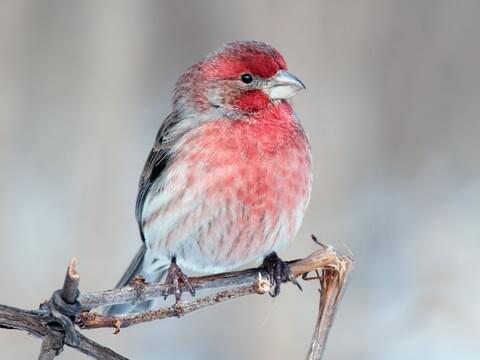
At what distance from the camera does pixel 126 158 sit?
6.84 meters

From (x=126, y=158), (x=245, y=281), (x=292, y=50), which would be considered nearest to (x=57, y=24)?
(x=126, y=158)

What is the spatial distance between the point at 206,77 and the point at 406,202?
3.04 meters

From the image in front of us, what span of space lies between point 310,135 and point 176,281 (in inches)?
122

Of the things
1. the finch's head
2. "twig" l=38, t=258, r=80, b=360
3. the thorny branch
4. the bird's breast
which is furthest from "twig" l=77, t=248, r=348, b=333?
the finch's head

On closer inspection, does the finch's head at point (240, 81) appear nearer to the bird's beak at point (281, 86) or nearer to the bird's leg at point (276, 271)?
the bird's beak at point (281, 86)

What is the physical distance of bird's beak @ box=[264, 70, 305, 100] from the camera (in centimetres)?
396

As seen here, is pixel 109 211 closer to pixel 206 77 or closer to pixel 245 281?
pixel 206 77

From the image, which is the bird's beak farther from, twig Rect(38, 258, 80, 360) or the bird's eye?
twig Rect(38, 258, 80, 360)

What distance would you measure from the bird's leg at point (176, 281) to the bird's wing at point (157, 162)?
0.47 meters

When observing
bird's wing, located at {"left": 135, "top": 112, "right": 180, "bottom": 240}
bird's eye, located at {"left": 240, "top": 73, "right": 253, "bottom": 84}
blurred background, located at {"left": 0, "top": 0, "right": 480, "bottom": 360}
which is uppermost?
blurred background, located at {"left": 0, "top": 0, "right": 480, "bottom": 360}

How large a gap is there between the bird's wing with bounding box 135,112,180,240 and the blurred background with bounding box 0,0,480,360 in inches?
71.3

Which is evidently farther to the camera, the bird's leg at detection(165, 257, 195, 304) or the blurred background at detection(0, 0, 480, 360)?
the blurred background at detection(0, 0, 480, 360)

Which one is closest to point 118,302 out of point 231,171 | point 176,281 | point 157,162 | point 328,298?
point 328,298

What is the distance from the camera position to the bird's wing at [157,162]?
14.1ft
